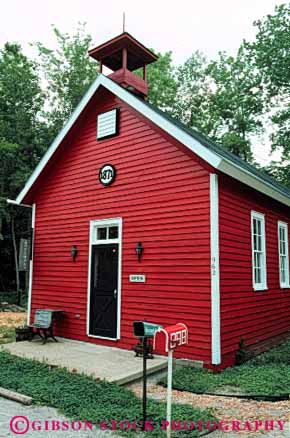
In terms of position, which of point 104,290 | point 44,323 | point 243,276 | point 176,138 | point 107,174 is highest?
point 176,138

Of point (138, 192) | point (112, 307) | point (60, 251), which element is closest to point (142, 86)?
point (138, 192)

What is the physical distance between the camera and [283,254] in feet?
32.8

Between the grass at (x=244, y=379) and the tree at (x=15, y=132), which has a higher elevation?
the tree at (x=15, y=132)

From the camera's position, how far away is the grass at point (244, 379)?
5.31 meters

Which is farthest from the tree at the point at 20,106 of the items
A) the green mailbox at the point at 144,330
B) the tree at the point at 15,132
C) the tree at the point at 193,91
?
the green mailbox at the point at 144,330

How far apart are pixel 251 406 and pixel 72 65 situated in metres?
24.1

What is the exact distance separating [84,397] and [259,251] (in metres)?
5.18

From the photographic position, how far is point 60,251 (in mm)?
9312

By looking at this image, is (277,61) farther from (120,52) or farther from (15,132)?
(15,132)

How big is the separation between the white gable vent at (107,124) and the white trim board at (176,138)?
0.46 metres

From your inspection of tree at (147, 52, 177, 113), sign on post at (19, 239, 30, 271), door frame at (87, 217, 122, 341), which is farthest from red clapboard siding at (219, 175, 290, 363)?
tree at (147, 52, 177, 113)

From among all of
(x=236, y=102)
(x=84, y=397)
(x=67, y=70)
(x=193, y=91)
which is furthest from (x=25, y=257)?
(x=193, y=91)

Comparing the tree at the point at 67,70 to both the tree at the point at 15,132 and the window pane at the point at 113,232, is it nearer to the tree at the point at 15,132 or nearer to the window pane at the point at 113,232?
the tree at the point at 15,132

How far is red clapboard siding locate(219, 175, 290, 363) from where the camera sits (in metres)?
6.84
